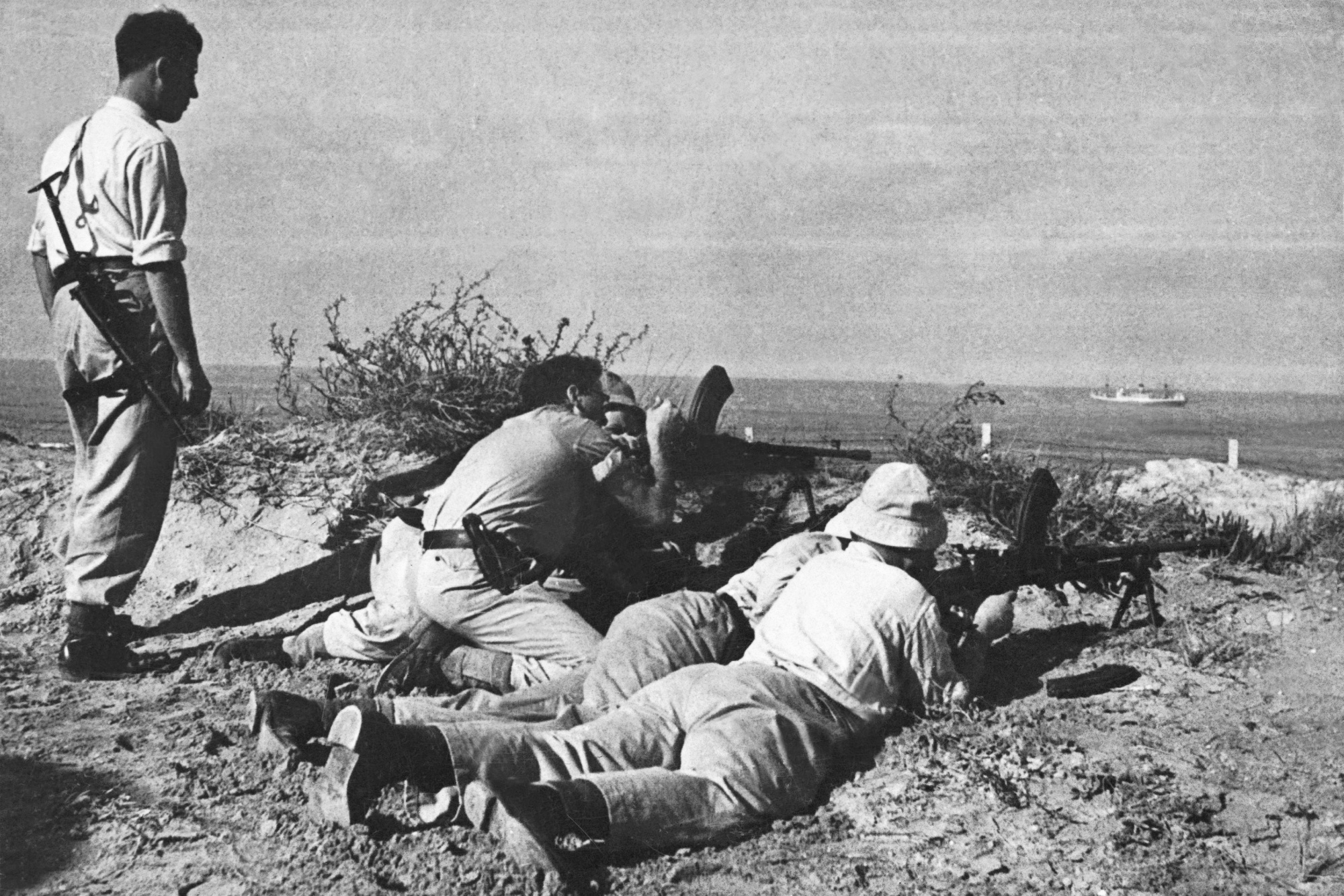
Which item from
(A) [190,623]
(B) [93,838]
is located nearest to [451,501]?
(B) [93,838]

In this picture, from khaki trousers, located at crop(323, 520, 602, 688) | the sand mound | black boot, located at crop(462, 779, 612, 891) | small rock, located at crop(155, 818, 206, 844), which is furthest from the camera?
the sand mound

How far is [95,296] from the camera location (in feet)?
15.9

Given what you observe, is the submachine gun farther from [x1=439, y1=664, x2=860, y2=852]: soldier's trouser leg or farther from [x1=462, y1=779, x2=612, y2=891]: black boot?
[x1=462, y1=779, x2=612, y2=891]: black boot

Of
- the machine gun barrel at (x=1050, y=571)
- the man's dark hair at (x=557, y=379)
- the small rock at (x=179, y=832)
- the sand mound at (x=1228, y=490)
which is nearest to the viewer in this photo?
the small rock at (x=179, y=832)

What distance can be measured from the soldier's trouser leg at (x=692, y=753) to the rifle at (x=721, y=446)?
2.17m

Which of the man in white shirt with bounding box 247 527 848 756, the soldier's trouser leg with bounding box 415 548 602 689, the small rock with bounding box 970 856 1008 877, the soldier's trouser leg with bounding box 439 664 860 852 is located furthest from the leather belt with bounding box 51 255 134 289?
the small rock with bounding box 970 856 1008 877

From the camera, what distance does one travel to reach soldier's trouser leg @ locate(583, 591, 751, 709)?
12.9ft

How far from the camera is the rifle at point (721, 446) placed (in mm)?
5621

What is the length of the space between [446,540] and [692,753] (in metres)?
1.58

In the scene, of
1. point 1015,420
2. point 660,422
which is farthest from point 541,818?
point 1015,420

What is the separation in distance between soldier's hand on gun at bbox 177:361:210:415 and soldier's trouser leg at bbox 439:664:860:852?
2.24 metres

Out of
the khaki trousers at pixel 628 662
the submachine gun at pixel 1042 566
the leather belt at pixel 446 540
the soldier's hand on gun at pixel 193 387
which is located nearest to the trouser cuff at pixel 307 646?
the leather belt at pixel 446 540

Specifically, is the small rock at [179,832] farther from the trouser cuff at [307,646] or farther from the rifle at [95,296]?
the rifle at [95,296]

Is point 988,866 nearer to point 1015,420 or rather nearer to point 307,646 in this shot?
point 307,646
